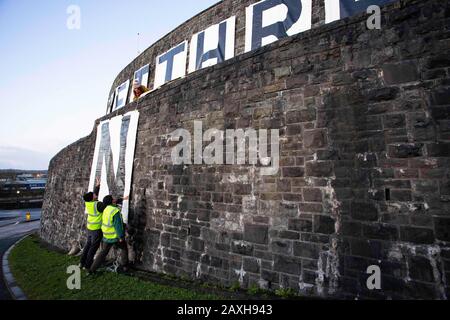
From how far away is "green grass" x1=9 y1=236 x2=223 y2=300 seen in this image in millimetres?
4711

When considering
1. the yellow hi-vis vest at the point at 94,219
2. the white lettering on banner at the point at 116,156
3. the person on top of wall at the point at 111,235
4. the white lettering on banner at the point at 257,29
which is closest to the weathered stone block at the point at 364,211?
the person on top of wall at the point at 111,235

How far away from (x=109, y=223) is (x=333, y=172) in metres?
5.23

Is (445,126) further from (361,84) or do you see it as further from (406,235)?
(406,235)

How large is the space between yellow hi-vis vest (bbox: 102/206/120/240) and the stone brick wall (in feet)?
4.16

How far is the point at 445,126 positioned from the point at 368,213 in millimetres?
1512

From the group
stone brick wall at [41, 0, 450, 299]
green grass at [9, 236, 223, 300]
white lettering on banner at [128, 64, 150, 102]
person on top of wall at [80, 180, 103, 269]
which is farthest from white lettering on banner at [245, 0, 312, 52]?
green grass at [9, 236, 223, 300]

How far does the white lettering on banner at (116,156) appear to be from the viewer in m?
7.74

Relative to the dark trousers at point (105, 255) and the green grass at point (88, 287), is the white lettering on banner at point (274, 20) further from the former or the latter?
the green grass at point (88, 287)

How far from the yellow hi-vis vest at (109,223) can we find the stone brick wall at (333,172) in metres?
1.27

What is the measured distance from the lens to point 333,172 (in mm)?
4117

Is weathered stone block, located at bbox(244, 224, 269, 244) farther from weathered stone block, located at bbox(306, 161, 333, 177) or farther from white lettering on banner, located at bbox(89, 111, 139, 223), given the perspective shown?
white lettering on banner, located at bbox(89, 111, 139, 223)

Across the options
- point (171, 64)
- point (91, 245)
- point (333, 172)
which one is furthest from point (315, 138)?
point (171, 64)
